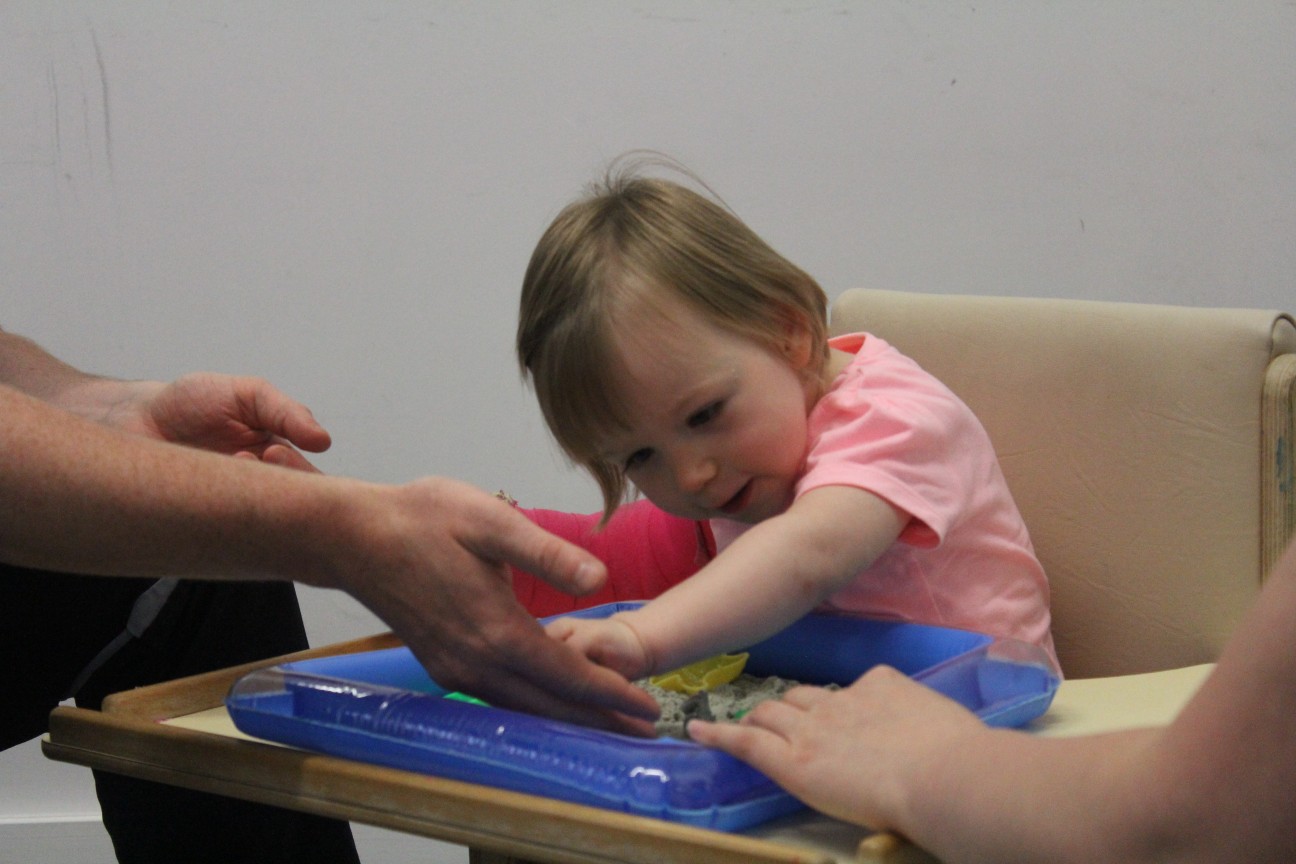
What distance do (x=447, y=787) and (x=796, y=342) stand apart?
0.51 m

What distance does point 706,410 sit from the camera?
3.13 feet

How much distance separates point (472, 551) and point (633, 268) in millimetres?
340

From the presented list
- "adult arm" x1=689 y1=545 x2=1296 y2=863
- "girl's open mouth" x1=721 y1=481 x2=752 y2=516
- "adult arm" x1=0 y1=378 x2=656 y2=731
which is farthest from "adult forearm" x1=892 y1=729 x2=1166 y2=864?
"girl's open mouth" x1=721 y1=481 x2=752 y2=516

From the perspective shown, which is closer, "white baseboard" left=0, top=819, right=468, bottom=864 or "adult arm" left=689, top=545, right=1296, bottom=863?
"adult arm" left=689, top=545, right=1296, bottom=863

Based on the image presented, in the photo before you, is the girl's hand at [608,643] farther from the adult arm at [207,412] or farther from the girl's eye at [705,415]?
the adult arm at [207,412]

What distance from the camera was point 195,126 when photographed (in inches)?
69.1

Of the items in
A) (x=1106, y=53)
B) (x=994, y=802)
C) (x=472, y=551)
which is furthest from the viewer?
(x=1106, y=53)

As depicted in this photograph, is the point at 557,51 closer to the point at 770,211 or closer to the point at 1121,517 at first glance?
the point at 770,211

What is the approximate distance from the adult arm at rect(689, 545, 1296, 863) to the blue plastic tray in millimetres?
32

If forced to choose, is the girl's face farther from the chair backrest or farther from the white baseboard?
the white baseboard

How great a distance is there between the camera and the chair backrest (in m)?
0.95

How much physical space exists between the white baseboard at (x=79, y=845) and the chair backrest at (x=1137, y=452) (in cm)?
116

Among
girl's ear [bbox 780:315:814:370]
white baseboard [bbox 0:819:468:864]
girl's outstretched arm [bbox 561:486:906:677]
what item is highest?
girl's ear [bbox 780:315:814:370]

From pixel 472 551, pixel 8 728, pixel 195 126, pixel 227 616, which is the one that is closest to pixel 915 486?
pixel 472 551
